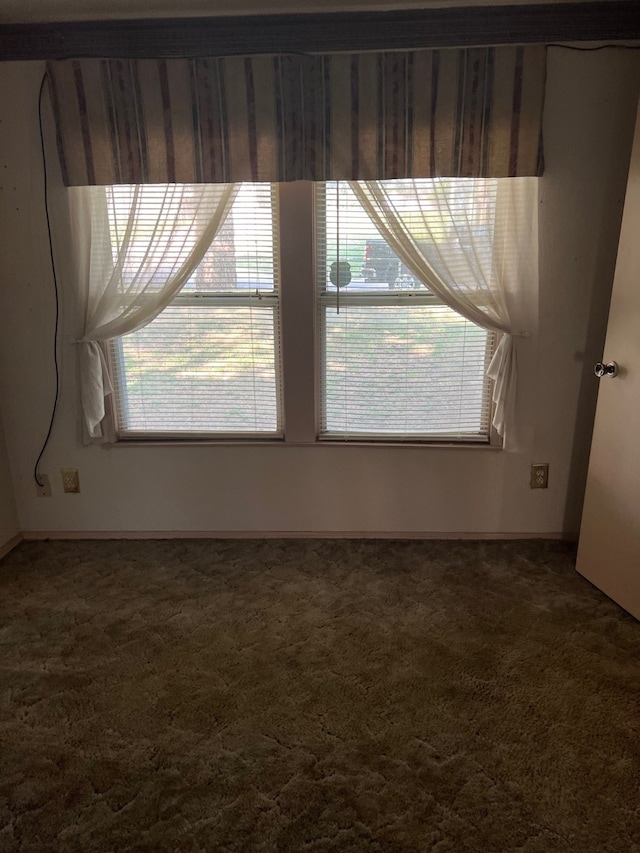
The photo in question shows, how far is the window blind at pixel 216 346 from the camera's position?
2516 millimetres

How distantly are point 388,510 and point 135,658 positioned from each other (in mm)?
1396

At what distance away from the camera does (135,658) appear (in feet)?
6.82

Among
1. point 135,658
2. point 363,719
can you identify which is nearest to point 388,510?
point 363,719

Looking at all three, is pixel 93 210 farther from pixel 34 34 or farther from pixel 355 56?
pixel 355 56

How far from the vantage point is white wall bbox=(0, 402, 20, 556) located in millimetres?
2809

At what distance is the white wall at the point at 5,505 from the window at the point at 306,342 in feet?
2.00

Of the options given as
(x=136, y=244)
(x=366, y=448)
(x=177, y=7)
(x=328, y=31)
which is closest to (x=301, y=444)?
(x=366, y=448)

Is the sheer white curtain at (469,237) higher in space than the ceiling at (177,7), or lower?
lower

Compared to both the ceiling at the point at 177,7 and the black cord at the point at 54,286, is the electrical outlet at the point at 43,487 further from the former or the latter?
the ceiling at the point at 177,7

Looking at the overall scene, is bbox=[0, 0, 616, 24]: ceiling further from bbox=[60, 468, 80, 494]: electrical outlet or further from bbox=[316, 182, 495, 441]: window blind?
bbox=[60, 468, 80, 494]: electrical outlet

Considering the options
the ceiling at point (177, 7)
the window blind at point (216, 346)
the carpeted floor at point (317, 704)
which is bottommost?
the carpeted floor at point (317, 704)

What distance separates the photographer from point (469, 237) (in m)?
2.44

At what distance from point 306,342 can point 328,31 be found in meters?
1.29

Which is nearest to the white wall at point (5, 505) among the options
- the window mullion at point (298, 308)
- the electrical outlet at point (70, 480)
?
the electrical outlet at point (70, 480)
